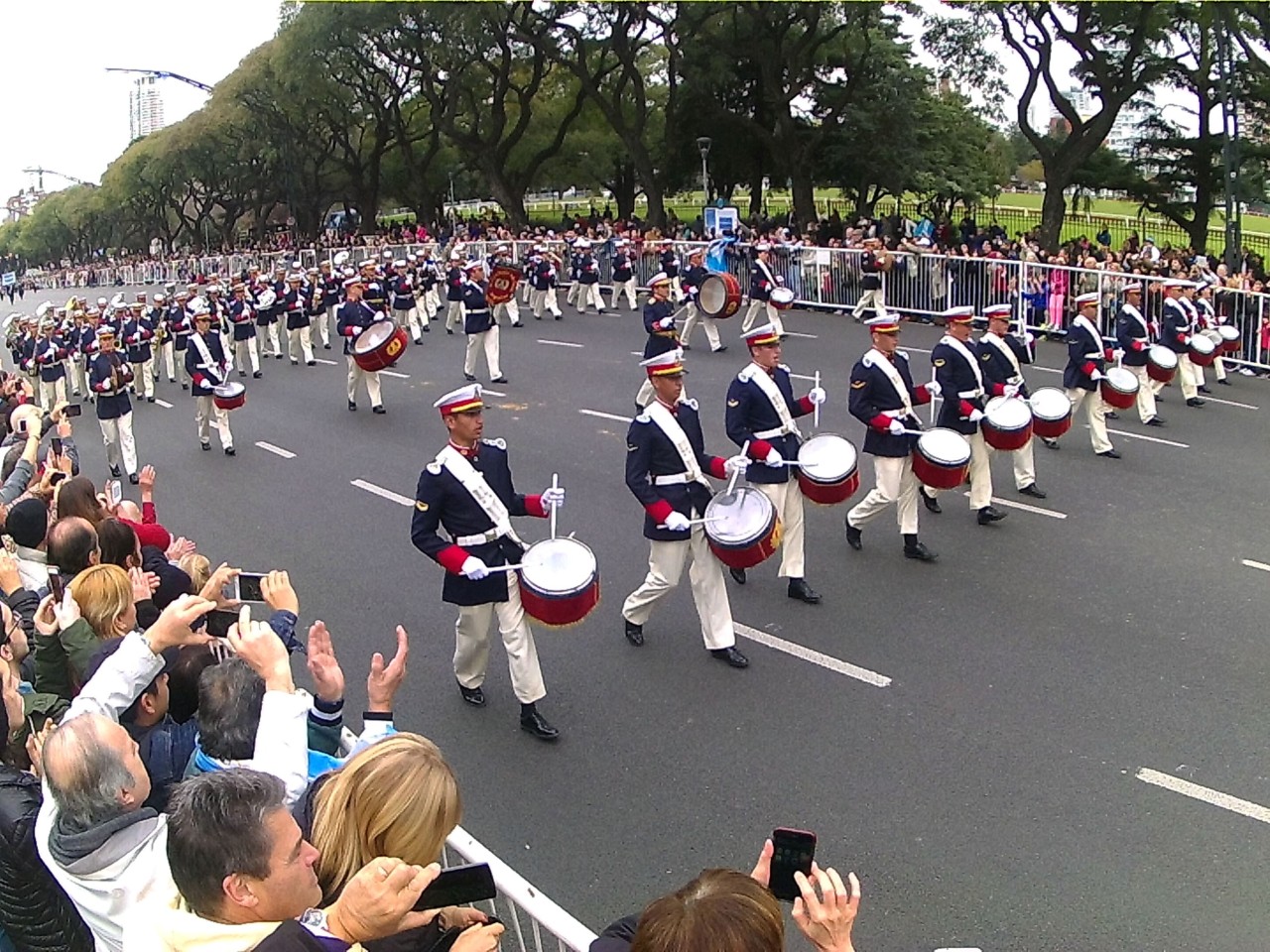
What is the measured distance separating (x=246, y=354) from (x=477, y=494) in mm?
17114

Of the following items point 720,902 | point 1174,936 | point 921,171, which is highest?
point 921,171

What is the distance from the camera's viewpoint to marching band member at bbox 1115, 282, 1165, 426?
45.1 feet

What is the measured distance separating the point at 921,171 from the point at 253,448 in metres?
28.2

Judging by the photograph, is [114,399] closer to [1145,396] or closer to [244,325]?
[244,325]

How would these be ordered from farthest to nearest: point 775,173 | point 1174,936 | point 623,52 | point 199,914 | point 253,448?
point 775,173, point 623,52, point 253,448, point 1174,936, point 199,914

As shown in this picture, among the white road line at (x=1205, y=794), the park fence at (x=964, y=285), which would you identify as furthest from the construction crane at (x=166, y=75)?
the white road line at (x=1205, y=794)

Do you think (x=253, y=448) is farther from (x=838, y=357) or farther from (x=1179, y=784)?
(x=1179, y=784)

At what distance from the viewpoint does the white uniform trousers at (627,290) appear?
2591 centimetres

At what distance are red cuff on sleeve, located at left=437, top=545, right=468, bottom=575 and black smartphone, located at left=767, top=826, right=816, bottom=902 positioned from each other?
391 cm

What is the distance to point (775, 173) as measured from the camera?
Answer: 41031mm

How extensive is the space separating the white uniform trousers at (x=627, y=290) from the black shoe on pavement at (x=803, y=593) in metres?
17.7

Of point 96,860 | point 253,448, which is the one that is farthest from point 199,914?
point 253,448

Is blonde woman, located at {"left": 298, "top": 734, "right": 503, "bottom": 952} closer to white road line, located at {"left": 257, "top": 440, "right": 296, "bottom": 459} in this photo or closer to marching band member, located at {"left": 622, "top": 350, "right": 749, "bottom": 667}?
marching band member, located at {"left": 622, "top": 350, "right": 749, "bottom": 667}

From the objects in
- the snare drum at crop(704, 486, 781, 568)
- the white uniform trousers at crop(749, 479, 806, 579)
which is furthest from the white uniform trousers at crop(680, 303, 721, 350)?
the snare drum at crop(704, 486, 781, 568)
